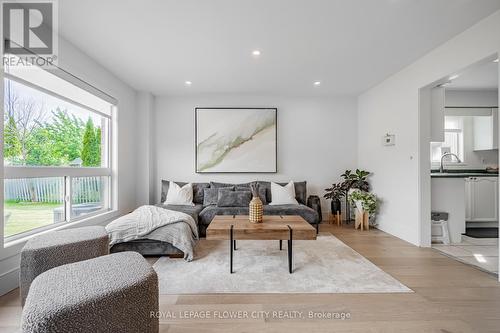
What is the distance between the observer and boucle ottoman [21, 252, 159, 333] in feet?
3.63

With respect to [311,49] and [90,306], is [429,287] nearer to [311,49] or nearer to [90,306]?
[90,306]

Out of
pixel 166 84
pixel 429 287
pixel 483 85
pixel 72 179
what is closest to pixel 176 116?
pixel 166 84

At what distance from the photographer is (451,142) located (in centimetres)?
512

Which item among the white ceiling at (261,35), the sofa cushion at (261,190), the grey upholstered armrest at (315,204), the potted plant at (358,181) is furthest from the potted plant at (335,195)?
the white ceiling at (261,35)

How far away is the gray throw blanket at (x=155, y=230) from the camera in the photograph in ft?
9.57

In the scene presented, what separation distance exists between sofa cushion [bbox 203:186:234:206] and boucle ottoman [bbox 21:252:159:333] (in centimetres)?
308

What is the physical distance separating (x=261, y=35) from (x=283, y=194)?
9.24ft

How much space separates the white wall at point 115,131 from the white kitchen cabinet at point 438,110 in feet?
16.3

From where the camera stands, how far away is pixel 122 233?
2.92m

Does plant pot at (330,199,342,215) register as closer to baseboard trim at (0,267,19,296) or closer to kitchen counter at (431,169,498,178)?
kitchen counter at (431,169,498,178)

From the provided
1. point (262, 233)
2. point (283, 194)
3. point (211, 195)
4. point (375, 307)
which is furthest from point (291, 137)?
point (375, 307)

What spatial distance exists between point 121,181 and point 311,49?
12.4 feet

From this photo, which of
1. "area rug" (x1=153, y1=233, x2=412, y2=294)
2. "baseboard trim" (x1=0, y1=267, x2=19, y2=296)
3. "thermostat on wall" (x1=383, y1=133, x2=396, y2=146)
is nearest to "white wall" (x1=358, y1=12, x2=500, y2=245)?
"thermostat on wall" (x1=383, y1=133, x2=396, y2=146)

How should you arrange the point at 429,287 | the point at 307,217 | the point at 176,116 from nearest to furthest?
1. the point at 429,287
2. the point at 307,217
3. the point at 176,116
